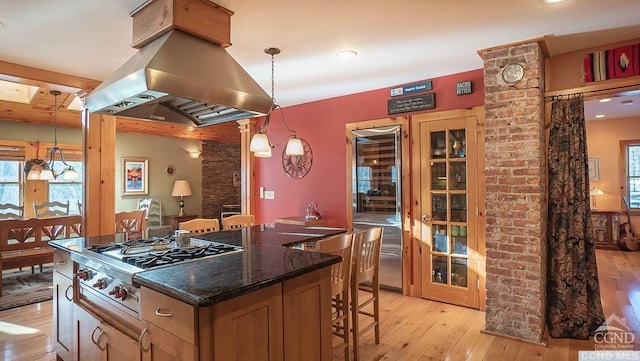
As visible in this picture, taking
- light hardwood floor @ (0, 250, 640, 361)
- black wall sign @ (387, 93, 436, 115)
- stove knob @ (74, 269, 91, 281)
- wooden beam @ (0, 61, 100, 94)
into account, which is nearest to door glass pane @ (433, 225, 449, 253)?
light hardwood floor @ (0, 250, 640, 361)

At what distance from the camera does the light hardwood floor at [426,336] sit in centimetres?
266

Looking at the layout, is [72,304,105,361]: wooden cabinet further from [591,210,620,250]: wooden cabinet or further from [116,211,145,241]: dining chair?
[591,210,620,250]: wooden cabinet

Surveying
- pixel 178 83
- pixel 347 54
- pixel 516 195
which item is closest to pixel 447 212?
pixel 516 195

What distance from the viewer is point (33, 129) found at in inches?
228

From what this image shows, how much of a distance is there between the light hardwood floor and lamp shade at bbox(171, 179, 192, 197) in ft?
11.1

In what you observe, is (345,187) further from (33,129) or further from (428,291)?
(33,129)

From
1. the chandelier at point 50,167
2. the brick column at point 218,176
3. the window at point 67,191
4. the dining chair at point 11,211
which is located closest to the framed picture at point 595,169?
the brick column at point 218,176

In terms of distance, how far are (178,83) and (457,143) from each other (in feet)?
9.46

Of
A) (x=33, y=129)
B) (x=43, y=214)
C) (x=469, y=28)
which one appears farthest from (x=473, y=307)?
(x=33, y=129)

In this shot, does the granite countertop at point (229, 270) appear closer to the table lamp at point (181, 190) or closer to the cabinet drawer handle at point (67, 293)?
the cabinet drawer handle at point (67, 293)

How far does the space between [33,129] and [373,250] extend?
20.2ft

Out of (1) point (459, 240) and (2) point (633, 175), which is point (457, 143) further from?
(2) point (633, 175)

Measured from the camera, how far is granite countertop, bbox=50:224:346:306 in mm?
1349

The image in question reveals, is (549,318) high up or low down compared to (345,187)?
down
